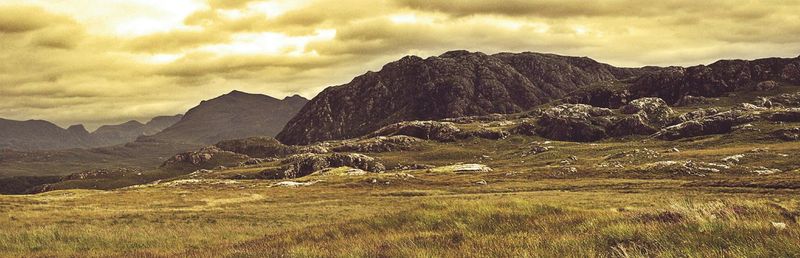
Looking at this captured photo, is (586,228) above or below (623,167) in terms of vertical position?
above

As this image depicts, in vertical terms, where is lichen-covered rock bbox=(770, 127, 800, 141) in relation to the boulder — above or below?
below

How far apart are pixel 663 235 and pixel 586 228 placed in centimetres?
262

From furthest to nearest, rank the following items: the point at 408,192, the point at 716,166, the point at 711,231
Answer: the point at 716,166 < the point at 408,192 < the point at 711,231

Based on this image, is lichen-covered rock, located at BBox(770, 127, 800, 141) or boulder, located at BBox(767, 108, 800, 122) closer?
lichen-covered rock, located at BBox(770, 127, 800, 141)

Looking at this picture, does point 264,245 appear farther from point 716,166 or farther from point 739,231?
point 716,166

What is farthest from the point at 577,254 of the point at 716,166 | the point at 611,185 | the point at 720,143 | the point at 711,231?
the point at 720,143

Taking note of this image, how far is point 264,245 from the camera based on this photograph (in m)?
15.3

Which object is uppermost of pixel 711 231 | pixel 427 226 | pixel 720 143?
pixel 711 231

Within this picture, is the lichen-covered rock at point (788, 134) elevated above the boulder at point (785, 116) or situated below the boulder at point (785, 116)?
below

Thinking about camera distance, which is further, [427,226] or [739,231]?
[427,226]

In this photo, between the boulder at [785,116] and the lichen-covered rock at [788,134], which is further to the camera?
the boulder at [785,116]

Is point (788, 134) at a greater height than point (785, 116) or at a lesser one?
lesser

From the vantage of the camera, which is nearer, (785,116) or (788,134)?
(788,134)

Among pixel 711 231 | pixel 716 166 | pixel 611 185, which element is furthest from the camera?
pixel 716 166
